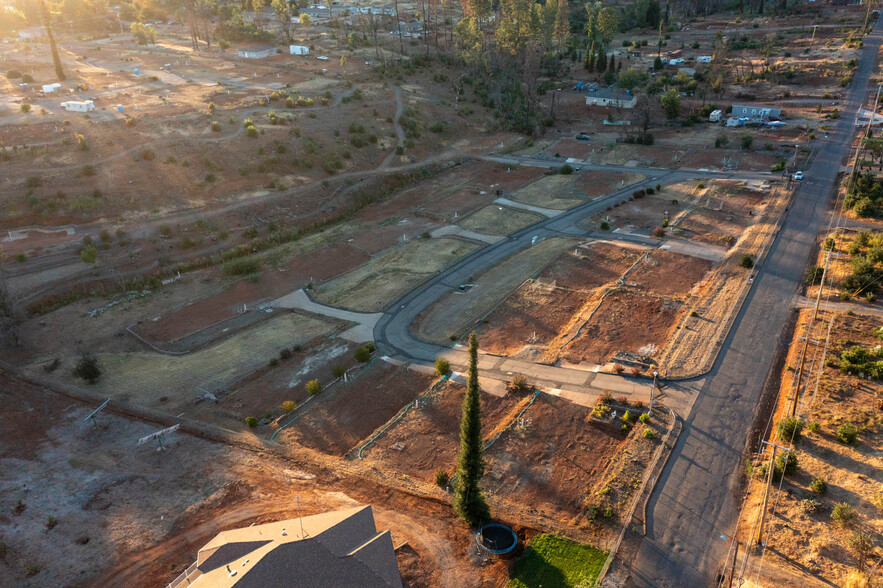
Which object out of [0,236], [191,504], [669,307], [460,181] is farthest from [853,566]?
[0,236]

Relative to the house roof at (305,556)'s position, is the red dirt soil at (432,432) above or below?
below

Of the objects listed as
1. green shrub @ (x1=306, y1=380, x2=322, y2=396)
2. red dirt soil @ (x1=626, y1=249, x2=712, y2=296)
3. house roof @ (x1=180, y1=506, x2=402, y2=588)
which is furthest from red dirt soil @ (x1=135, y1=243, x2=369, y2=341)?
red dirt soil @ (x1=626, y1=249, x2=712, y2=296)

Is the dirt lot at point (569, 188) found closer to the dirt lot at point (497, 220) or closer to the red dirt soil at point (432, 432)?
the dirt lot at point (497, 220)

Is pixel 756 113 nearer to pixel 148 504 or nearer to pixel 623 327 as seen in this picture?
pixel 623 327

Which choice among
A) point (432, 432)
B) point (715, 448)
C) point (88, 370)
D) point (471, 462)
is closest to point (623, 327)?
point (715, 448)

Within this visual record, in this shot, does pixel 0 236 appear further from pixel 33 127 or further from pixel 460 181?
pixel 460 181

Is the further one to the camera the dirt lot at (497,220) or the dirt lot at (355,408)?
the dirt lot at (497,220)

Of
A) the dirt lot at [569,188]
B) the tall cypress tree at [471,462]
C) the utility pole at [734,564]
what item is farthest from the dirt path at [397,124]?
the utility pole at [734,564]
